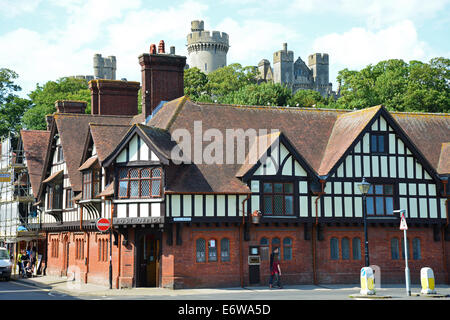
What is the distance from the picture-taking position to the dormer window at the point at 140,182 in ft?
99.6

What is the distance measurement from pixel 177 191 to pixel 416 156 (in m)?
12.6

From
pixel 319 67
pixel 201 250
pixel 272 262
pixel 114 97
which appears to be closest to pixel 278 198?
pixel 272 262

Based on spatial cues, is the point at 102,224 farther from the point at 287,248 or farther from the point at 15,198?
the point at 15,198

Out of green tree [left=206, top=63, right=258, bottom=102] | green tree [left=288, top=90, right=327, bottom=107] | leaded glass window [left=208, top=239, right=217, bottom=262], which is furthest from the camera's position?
green tree [left=206, top=63, right=258, bottom=102]

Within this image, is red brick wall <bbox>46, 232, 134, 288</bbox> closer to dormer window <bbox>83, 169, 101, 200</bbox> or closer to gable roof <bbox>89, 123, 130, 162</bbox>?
dormer window <bbox>83, 169, 101, 200</bbox>

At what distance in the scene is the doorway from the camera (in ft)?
103

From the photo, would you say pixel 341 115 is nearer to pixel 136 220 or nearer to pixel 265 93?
pixel 136 220

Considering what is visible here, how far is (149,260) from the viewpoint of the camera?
31.7 m

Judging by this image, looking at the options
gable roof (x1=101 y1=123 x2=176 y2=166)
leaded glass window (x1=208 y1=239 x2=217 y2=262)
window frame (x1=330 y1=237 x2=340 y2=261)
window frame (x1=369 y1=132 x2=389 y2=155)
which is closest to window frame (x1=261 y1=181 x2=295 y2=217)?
window frame (x1=330 y1=237 x2=340 y2=261)

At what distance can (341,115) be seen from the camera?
1492 inches

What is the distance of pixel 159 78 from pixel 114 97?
7.73 m

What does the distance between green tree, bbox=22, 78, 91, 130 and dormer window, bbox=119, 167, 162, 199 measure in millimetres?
44785
